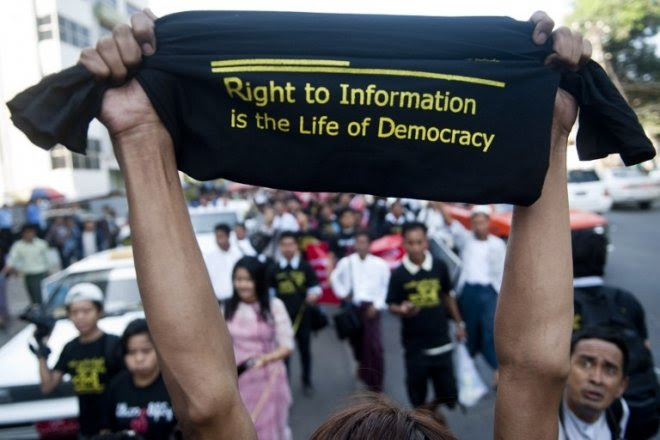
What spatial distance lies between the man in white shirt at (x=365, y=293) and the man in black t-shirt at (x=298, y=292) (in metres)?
0.32

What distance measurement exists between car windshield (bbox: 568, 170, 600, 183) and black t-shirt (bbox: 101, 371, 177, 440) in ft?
53.7

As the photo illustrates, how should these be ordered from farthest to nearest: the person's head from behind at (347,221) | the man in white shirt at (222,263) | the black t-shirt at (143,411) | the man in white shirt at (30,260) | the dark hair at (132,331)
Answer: the person's head from behind at (347,221) < the man in white shirt at (30,260) < the man in white shirt at (222,263) < the dark hair at (132,331) < the black t-shirt at (143,411)

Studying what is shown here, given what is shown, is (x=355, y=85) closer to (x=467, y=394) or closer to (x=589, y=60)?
(x=589, y=60)

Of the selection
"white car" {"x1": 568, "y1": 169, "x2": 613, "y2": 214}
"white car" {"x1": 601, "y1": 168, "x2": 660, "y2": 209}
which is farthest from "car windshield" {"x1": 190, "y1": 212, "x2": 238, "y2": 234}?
"white car" {"x1": 601, "y1": 168, "x2": 660, "y2": 209}

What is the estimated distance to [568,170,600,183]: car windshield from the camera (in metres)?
17.2

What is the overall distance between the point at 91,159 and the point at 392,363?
90.4 ft

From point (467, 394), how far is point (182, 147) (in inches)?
153

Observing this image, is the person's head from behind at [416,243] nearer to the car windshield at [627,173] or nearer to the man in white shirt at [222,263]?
the man in white shirt at [222,263]

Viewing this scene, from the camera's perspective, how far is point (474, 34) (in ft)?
4.79

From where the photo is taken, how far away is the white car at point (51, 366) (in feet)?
14.2

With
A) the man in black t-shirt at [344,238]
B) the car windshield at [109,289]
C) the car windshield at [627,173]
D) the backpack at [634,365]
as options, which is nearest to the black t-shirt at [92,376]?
the car windshield at [109,289]

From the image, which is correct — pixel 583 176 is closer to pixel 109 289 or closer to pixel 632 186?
pixel 632 186

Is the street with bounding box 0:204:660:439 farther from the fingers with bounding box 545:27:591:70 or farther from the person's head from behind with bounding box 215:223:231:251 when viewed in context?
the person's head from behind with bounding box 215:223:231:251

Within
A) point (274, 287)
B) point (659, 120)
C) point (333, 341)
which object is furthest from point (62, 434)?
point (659, 120)
